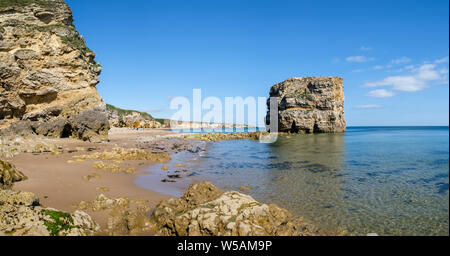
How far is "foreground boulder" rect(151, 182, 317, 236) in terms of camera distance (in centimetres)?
463

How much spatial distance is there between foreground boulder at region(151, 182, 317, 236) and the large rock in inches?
150

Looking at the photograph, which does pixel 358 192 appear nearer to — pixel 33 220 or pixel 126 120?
pixel 33 220

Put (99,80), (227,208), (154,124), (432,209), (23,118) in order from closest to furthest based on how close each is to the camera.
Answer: (227,208) → (432,209) → (23,118) → (99,80) → (154,124)

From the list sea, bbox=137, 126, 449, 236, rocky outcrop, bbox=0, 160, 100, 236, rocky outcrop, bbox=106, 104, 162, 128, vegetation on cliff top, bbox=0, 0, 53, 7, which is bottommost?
sea, bbox=137, 126, 449, 236

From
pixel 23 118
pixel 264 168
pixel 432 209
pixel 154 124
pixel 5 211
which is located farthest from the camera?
pixel 154 124

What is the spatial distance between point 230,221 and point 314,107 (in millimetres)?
57753

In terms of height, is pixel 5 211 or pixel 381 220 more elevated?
pixel 5 211

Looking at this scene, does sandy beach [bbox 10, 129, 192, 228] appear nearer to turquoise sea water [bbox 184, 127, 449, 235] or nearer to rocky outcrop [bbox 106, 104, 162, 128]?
turquoise sea water [bbox 184, 127, 449, 235]

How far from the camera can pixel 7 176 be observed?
607 centimetres

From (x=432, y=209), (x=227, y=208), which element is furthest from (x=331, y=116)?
(x=227, y=208)

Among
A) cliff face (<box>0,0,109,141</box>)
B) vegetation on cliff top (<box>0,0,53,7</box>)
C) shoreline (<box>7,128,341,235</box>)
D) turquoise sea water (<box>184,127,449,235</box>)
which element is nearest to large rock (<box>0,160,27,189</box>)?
shoreline (<box>7,128,341,235</box>)
